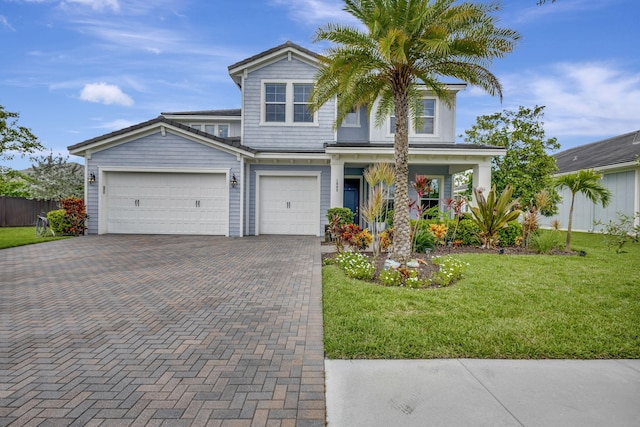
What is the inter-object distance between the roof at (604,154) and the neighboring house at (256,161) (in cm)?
880

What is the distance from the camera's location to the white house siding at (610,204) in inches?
633

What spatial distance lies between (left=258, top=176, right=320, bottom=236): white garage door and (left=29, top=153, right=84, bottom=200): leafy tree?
1580 centimetres

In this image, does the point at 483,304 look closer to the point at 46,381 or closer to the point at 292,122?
the point at 46,381

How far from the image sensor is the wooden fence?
791 inches

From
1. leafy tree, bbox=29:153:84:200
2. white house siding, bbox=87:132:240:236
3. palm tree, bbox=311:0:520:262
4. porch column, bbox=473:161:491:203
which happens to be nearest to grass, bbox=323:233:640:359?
palm tree, bbox=311:0:520:262

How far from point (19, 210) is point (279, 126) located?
58.1 feet

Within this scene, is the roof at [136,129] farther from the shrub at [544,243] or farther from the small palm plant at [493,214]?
the shrub at [544,243]

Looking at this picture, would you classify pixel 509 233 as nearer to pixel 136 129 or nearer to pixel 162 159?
pixel 162 159

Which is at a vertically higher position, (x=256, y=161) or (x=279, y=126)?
(x=279, y=126)

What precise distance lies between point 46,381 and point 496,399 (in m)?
3.79

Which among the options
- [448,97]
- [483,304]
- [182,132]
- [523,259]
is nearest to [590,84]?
[448,97]

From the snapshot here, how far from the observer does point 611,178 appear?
17.4 meters

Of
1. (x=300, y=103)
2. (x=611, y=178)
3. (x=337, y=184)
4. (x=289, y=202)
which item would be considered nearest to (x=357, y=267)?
(x=337, y=184)

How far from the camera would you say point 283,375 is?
3137mm
